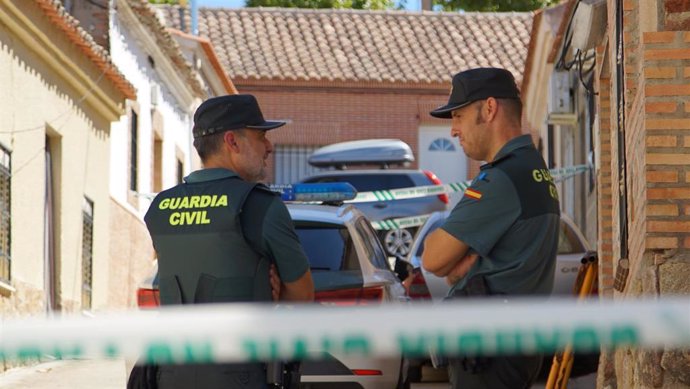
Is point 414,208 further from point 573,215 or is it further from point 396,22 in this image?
point 396,22

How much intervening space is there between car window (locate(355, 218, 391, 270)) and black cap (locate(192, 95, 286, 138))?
4.87 m

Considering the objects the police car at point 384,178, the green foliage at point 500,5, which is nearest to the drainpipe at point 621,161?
the police car at point 384,178

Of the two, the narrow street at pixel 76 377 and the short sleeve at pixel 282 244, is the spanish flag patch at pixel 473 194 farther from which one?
the narrow street at pixel 76 377

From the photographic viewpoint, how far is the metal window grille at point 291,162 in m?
41.3

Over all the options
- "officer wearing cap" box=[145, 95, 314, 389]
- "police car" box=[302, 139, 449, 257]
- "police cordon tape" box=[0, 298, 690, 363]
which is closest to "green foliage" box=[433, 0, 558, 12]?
"police car" box=[302, 139, 449, 257]

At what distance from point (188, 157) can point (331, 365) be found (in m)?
23.6

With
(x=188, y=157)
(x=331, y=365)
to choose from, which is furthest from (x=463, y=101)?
(x=188, y=157)

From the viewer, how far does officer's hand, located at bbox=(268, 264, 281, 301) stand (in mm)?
5164

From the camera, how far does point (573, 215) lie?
26.1m

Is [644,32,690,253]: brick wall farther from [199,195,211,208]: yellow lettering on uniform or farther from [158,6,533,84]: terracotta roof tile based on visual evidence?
[158,6,533,84]: terracotta roof tile

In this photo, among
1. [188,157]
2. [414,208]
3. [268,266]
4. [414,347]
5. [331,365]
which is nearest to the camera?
[414,347]

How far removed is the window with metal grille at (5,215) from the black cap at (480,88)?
35.8 feet

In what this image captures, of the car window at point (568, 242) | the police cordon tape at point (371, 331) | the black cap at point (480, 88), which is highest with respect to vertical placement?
the black cap at point (480, 88)

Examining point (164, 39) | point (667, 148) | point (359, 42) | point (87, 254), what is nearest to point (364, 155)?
point (164, 39)
